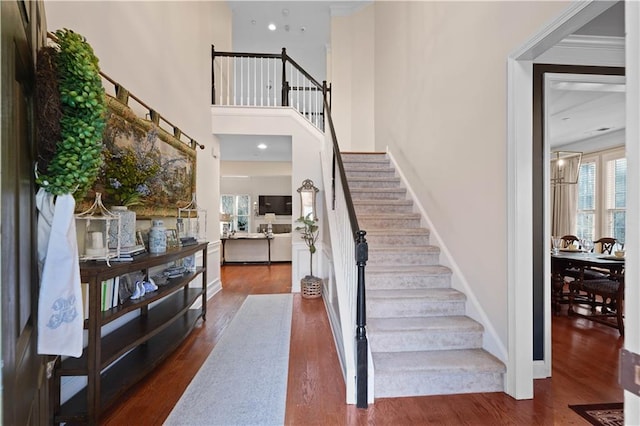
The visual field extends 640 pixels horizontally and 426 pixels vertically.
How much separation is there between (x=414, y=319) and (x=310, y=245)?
254cm

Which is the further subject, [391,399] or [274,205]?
[274,205]

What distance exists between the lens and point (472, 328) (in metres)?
2.40

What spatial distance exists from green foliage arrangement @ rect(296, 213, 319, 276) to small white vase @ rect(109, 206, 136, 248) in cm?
277

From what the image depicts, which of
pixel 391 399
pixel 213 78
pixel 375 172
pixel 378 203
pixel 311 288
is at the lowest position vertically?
pixel 391 399

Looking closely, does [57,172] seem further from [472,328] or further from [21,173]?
[472,328]

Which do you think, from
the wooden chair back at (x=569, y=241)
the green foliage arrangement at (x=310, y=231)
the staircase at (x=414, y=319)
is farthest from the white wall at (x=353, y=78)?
the wooden chair back at (x=569, y=241)

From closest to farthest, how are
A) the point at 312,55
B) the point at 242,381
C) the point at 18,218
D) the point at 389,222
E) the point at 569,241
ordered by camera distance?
the point at 18,218 < the point at 242,381 < the point at 389,222 < the point at 569,241 < the point at 312,55

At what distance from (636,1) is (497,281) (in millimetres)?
1955

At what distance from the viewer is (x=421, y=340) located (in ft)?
7.81

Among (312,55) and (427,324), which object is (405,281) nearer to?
(427,324)

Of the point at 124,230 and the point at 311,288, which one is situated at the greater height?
the point at 124,230

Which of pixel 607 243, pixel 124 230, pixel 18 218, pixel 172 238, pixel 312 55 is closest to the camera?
pixel 18 218

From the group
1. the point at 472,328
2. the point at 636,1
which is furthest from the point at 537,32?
the point at 472,328

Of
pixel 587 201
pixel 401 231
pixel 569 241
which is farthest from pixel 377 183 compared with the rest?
pixel 587 201
